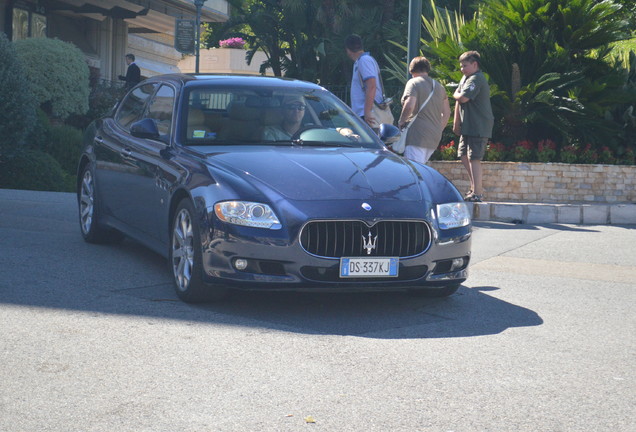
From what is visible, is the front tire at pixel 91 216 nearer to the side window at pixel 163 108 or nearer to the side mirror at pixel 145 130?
the side window at pixel 163 108

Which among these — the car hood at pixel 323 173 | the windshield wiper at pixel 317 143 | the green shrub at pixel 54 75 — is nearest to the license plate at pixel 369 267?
the car hood at pixel 323 173

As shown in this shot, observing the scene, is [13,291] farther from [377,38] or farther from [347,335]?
[377,38]

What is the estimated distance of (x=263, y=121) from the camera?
7.85 meters

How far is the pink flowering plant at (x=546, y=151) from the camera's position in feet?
Answer: 49.5

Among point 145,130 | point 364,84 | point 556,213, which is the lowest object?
point 556,213

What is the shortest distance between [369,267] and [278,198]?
0.70 meters

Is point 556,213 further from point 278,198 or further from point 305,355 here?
point 305,355

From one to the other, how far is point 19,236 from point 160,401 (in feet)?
17.8

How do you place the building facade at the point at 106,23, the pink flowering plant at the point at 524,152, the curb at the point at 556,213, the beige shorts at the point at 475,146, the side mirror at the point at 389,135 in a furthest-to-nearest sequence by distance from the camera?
the building facade at the point at 106,23
the pink flowering plant at the point at 524,152
the curb at the point at 556,213
the beige shorts at the point at 475,146
the side mirror at the point at 389,135

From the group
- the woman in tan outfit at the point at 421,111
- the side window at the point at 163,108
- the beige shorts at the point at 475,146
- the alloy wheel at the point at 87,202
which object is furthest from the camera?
the beige shorts at the point at 475,146

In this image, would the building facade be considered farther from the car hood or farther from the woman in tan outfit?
the car hood

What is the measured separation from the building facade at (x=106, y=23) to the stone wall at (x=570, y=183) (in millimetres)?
15175

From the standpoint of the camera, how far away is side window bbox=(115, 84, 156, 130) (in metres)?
8.83

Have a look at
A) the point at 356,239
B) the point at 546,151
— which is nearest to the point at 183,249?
the point at 356,239
